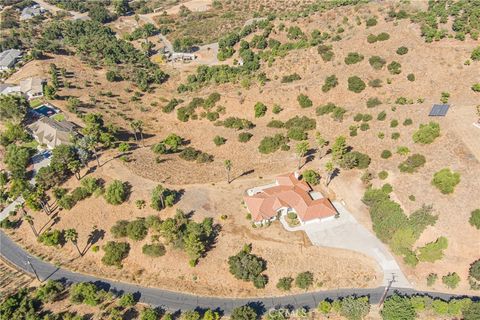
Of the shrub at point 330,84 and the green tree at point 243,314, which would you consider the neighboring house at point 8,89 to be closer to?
the shrub at point 330,84

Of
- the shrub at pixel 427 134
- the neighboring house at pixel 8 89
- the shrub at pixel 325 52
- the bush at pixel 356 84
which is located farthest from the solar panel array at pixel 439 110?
the neighboring house at pixel 8 89

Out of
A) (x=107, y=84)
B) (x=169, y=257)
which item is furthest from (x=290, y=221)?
(x=107, y=84)

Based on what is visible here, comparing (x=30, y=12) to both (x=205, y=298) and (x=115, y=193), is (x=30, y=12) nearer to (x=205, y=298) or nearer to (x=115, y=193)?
(x=115, y=193)

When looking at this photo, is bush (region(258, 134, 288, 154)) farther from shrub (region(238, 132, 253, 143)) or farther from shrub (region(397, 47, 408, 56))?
shrub (region(397, 47, 408, 56))

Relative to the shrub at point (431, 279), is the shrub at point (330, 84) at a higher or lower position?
higher

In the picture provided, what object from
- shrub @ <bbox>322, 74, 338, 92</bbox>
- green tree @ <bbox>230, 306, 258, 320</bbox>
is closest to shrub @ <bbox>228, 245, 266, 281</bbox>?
green tree @ <bbox>230, 306, 258, 320</bbox>

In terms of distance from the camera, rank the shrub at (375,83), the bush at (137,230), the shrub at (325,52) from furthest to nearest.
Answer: the shrub at (325,52)
the shrub at (375,83)
the bush at (137,230)
